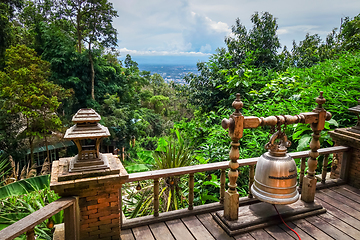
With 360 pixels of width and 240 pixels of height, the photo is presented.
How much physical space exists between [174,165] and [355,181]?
2544 millimetres

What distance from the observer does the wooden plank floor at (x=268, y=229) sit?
7.17ft

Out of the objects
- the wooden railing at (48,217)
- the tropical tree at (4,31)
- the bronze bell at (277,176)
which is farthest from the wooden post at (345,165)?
the tropical tree at (4,31)

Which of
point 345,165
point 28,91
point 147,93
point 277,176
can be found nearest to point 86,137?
point 277,176

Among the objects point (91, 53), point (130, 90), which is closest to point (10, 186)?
point (91, 53)

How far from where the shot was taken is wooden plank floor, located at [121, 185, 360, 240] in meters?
2.19

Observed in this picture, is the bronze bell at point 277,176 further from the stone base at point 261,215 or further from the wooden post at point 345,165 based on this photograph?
the wooden post at point 345,165

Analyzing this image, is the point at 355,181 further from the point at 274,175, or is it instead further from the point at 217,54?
the point at 217,54

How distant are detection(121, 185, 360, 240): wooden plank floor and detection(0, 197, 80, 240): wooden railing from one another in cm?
53

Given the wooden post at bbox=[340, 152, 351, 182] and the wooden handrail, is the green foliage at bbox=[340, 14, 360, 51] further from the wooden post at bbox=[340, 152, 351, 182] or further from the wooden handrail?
the wooden handrail

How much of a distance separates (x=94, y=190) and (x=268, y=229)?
1.69 metres

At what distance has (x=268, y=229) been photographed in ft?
7.52

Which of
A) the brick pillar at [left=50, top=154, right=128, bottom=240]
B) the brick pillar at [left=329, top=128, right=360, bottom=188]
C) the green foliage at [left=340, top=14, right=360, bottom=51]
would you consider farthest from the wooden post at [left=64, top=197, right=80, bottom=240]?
the green foliage at [left=340, top=14, right=360, bottom=51]

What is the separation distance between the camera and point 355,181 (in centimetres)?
318

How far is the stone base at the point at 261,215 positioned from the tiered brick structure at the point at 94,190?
1.04m
